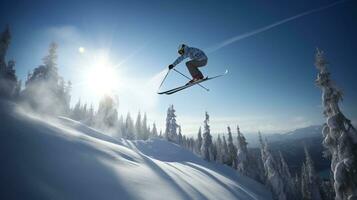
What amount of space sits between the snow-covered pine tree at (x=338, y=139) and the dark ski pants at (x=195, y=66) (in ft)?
33.9

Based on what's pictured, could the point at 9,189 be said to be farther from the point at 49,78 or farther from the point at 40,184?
the point at 49,78

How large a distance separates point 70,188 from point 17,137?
Answer: 11.5 feet

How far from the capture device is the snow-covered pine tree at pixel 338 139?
1295 centimetres

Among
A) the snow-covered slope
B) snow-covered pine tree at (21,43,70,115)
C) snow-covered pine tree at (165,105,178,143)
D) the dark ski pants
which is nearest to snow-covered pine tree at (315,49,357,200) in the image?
the snow-covered slope

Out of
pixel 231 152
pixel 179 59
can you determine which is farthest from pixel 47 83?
pixel 231 152

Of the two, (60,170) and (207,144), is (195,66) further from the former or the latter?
(207,144)

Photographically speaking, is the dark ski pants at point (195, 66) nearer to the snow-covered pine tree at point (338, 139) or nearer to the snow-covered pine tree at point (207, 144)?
the snow-covered pine tree at point (338, 139)

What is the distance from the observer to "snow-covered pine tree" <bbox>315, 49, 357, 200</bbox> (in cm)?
1295

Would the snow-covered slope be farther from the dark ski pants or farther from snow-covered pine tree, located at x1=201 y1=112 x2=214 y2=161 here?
snow-covered pine tree, located at x1=201 y1=112 x2=214 y2=161

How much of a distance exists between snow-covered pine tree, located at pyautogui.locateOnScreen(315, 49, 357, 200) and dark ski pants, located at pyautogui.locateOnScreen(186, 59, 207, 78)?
10345 millimetres

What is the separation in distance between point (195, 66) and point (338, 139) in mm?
11254

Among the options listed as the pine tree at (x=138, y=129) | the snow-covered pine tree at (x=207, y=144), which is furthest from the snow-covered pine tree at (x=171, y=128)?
the pine tree at (x=138, y=129)

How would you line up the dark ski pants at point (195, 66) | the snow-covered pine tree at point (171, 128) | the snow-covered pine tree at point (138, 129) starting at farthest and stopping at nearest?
the snow-covered pine tree at point (138, 129), the snow-covered pine tree at point (171, 128), the dark ski pants at point (195, 66)

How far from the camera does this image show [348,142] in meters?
13.4
